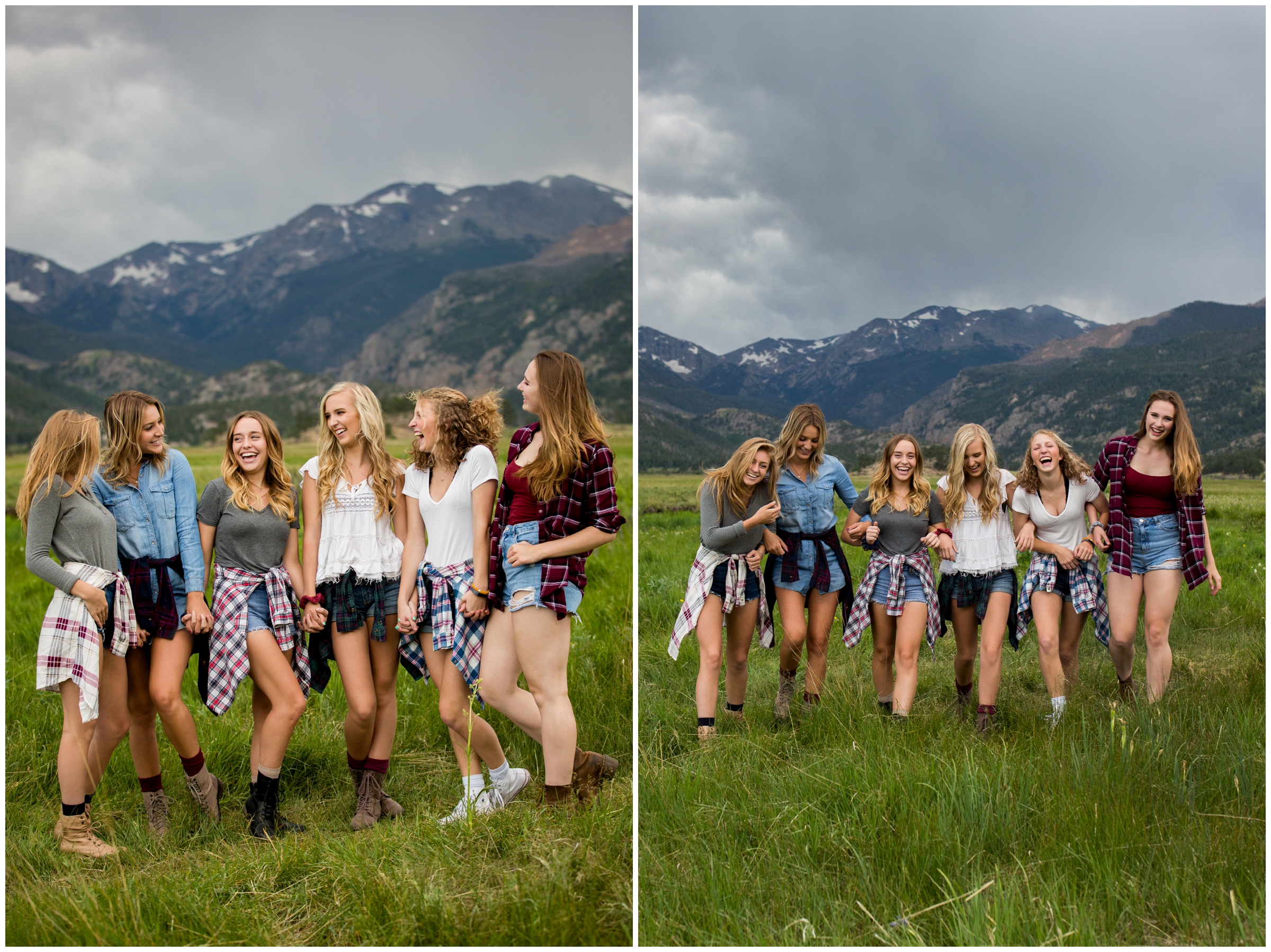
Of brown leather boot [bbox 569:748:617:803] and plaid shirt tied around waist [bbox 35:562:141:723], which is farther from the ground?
plaid shirt tied around waist [bbox 35:562:141:723]

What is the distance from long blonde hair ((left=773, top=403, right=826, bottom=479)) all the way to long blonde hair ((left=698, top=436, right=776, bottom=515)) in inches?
5.5

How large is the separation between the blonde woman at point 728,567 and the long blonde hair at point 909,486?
2.11ft

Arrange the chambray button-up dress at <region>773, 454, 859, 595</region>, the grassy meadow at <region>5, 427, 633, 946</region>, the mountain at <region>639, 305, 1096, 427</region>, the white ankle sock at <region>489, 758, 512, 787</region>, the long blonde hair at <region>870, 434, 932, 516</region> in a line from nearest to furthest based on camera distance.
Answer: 1. the grassy meadow at <region>5, 427, 633, 946</region>
2. the white ankle sock at <region>489, 758, 512, 787</region>
3. the long blonde hair at <region>870, 434, 932, 516</region>
4. the chambray button-up dress at <region>773, 454, 859, 595</region>
5. the mountain at <region>639, 305, 1096, 427</region>

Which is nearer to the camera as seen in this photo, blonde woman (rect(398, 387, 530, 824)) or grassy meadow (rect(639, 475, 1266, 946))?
grassy meadow (rect(639, 475, 1266, 946))

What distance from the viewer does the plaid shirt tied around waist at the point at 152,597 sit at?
14.0 feet

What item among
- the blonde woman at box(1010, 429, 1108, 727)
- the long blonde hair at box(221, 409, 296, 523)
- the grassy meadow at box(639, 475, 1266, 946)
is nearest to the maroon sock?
the long blonde hair at box(221, 409, 296, 523)

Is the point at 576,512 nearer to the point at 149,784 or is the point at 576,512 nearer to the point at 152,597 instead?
the point at 152,597

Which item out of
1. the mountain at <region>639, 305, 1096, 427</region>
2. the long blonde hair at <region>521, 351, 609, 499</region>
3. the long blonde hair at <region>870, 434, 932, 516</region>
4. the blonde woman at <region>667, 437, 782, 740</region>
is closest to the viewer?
the long blonde hair at <region>521, 351, 609, 499</region>

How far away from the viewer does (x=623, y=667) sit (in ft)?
20.4

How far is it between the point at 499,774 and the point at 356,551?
1415 mm

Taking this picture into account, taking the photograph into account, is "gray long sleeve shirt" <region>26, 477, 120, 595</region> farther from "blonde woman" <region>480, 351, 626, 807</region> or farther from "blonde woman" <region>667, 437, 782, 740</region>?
"blonde woman" <region>667, 437, 782, 740</region>

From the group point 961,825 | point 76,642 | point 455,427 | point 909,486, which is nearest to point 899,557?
point 909,486

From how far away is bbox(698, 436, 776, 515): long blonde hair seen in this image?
5.21 m

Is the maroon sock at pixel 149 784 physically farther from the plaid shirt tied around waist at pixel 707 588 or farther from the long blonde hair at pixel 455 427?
the plaid shirt tied around waist at pixel 707 588
